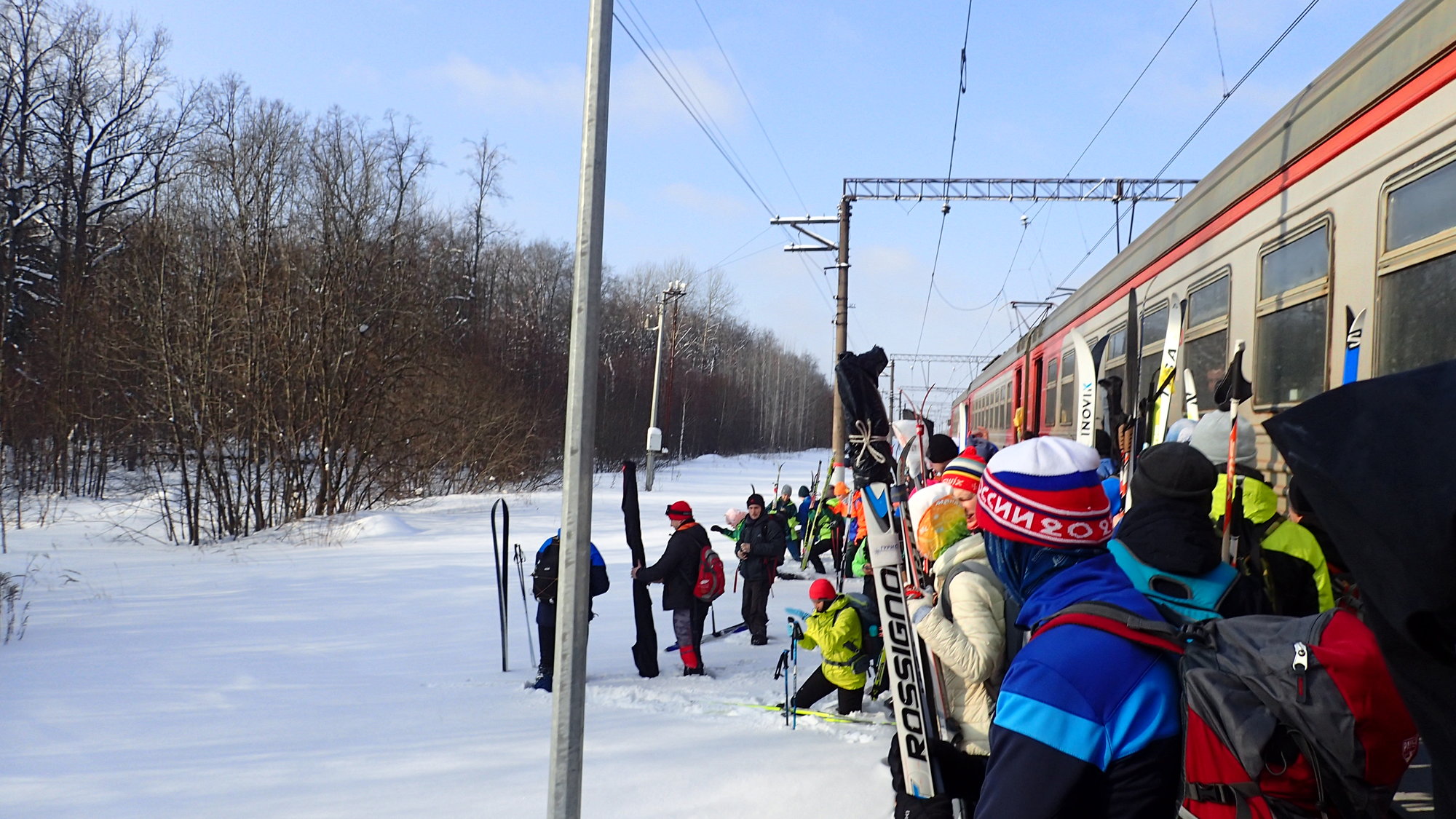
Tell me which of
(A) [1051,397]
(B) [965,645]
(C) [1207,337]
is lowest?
(B) [965,645]

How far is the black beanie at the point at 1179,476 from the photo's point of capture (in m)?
2.39

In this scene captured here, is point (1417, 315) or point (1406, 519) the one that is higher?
point (1417, 315)

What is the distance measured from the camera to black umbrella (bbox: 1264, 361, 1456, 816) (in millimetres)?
947

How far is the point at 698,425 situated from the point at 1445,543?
6576 cm

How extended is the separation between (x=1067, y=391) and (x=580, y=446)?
8.01m

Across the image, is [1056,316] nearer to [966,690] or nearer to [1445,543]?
[966,690]

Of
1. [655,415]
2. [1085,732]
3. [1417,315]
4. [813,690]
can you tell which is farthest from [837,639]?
[655,415]

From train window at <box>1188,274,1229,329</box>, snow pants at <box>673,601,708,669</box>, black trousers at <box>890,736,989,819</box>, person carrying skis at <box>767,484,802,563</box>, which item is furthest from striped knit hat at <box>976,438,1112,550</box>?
person carrying skis at <box>767,484,802,563</box>

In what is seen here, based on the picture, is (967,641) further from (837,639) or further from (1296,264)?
(1296,264)

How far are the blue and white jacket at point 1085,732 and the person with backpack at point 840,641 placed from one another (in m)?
4.48

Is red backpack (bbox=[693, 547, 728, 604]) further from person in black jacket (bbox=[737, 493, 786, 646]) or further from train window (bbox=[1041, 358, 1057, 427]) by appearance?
train window (bbox=[1041, 358, 1057, 427])

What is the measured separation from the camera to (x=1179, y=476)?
94.7 inches

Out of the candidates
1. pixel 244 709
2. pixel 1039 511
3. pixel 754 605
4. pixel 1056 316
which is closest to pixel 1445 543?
pixel 1039 511

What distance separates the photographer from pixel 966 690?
11.9 ft
